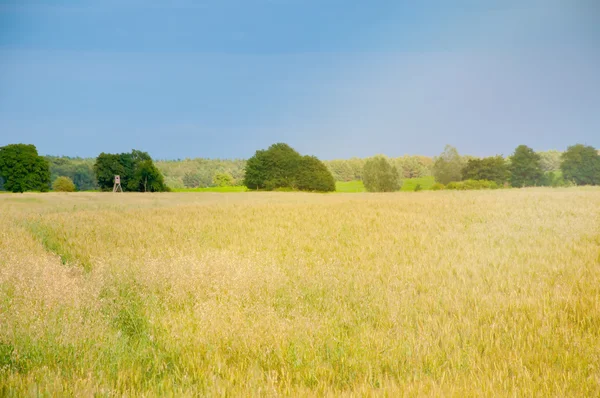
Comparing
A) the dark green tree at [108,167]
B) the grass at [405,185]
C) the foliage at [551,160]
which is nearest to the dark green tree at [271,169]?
the grass at [405,185]

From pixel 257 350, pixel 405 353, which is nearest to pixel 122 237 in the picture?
pixel 257 350

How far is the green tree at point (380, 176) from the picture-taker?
72438 mm

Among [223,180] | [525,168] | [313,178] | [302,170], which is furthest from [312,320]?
[223,180]

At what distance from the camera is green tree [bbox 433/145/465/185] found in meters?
81.8

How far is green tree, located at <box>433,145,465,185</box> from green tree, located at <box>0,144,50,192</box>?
246 feet

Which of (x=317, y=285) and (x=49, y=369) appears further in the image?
(x=317, y=285)

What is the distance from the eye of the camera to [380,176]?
72.4 meters

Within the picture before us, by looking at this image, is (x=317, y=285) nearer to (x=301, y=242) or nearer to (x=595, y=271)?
(x=301, y=242)

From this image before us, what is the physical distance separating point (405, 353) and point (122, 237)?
8.76m

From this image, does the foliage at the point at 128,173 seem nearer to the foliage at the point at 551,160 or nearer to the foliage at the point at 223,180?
the foliage at the point at 223,180

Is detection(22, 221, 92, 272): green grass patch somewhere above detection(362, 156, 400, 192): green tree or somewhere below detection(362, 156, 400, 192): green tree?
below

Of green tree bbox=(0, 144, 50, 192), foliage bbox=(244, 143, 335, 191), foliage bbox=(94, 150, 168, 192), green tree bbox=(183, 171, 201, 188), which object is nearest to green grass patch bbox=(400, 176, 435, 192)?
foliage bbox=(244, 143, 335, 191)

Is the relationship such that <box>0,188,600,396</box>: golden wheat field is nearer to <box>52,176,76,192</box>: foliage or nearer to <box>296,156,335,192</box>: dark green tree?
<box>296,156,335,192</box>: dark green tree

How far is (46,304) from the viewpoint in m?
4.92
